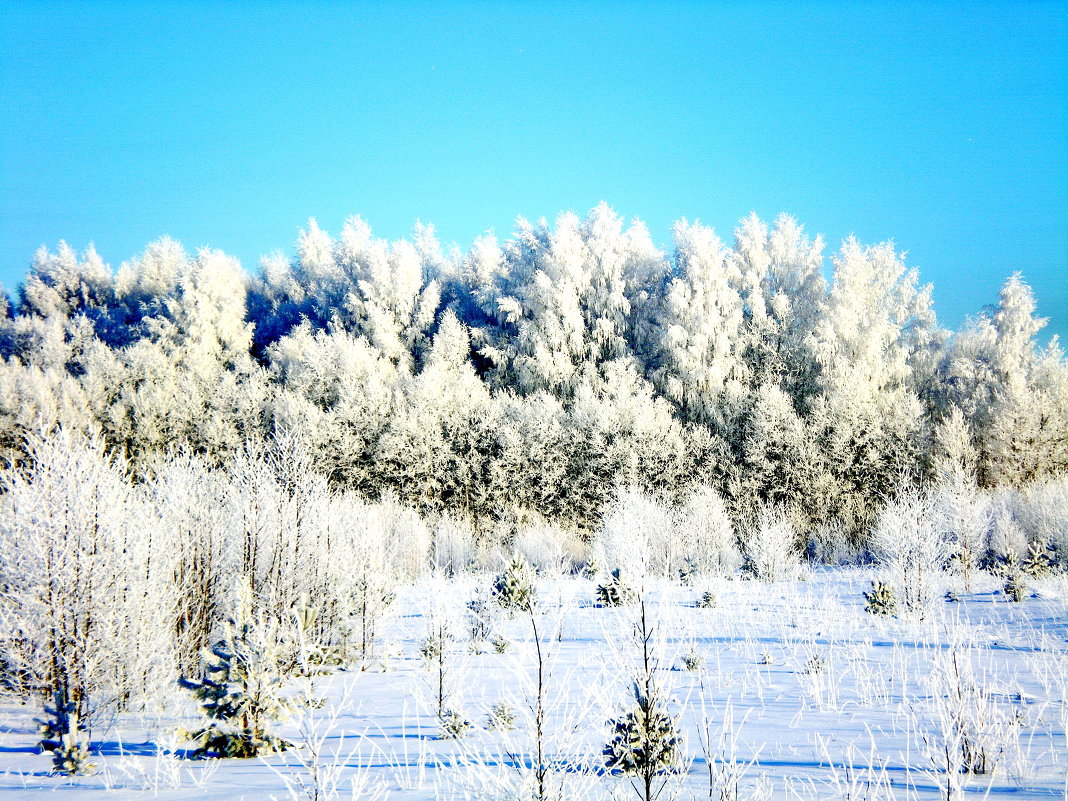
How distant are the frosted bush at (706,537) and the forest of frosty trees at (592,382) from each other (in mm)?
3456

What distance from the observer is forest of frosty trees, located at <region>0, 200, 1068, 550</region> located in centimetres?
2475

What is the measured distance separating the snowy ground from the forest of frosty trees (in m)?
14.5

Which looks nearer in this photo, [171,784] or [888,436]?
[171,784]

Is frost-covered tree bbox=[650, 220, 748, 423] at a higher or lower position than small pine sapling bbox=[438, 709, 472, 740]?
higher

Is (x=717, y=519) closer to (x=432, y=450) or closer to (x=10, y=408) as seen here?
(x=432, y=450)

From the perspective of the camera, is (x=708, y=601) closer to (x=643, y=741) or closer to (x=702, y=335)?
(x=643, y=741)

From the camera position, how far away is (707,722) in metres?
3.32

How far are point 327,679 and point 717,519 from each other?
47.2 feet

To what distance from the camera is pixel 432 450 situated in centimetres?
2664

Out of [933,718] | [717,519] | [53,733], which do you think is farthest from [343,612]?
[717,519]

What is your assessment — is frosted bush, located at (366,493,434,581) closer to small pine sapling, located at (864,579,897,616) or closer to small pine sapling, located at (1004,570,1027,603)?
small pine sapling, located at (864,579,897,616)

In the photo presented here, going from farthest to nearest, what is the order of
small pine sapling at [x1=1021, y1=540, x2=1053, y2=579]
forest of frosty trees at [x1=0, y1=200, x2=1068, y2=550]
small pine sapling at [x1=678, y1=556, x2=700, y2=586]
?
forest of frosty trees at [x1=0, y1=200, x2=1068, y2=550], small pine sapling at [x1=678, y1=556, x2=700, y2=586], small pine sapling at [x1=1021, y1=540, x2=1053, y2=579]

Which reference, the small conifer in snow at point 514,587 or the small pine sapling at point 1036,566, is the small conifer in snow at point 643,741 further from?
the small pine sapling at point 1036,566

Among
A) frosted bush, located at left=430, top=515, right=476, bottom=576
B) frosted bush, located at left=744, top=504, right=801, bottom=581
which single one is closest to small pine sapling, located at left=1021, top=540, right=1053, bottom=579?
frosted bush, located at left=744, top=504, right=801, bottom=581
